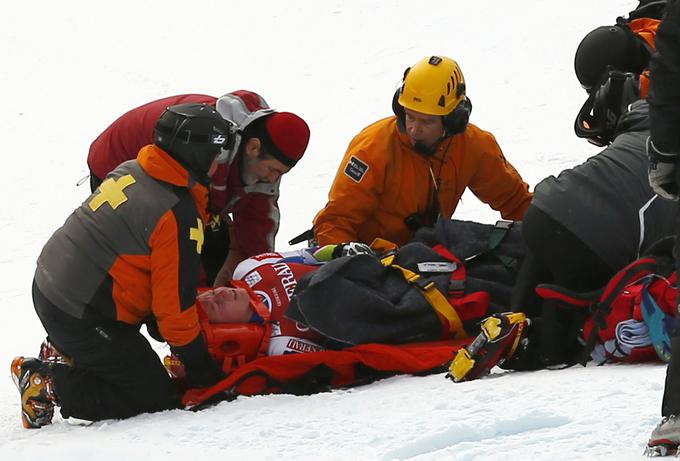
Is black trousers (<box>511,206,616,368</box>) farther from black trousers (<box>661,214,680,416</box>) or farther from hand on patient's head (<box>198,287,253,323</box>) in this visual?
black trousers (<box>661,214,680,416</box>)

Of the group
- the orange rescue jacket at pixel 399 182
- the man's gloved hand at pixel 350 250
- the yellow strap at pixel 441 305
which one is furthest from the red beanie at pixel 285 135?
the yellow strap at pixel 441 305

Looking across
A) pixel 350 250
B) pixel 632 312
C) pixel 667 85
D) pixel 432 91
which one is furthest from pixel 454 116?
pixel 667 85

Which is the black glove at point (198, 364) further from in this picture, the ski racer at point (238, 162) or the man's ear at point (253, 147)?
the man's ear at point (253, 147)

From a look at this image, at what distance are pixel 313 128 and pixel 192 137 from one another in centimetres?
616

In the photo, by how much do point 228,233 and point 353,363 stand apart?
131 centimetres

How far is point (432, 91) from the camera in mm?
5777

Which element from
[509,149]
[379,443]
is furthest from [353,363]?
[509,149]

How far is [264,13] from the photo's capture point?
13930mm

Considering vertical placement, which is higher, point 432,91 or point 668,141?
point 432,91

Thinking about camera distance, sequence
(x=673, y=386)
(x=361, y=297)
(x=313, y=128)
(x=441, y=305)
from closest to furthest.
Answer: (x=673, y=386), (x=361, y=297), (x=441, y=305), (x=313, y=128)

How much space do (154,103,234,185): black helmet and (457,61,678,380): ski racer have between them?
130 centimetres

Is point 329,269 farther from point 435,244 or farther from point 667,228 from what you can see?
point 667,228

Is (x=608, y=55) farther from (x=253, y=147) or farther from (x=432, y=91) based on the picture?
(x=253, y=147)

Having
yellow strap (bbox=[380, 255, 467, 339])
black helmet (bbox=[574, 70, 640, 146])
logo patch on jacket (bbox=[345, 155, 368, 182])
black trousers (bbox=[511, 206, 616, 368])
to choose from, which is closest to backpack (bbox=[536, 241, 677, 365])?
black trousers (bbox=[511, 206, 616, 368])
